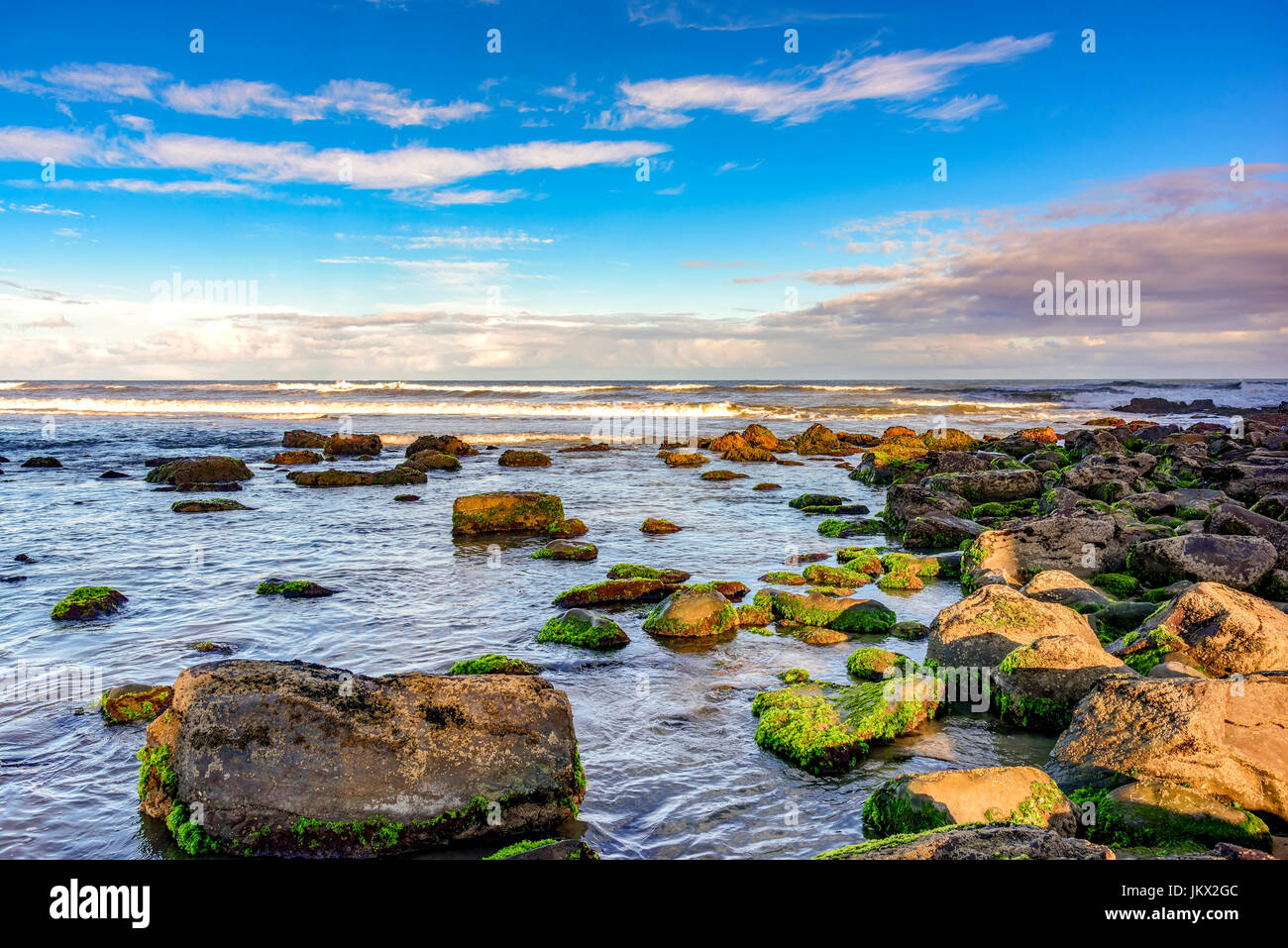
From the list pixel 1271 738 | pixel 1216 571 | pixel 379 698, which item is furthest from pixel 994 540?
pixel 379 698

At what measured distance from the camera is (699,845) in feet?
15.6

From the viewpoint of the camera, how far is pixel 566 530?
48.8 feet

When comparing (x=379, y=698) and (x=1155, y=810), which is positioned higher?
(x=379, y=698)

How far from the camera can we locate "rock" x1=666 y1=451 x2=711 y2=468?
2644 cm

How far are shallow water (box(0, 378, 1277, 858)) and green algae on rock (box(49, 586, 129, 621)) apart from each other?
235 millimetres

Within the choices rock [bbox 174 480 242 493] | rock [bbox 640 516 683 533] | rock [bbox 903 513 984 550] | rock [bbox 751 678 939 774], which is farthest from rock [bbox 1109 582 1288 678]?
rock [bbox 174 480 242 493]

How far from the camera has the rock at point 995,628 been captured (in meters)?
7.03

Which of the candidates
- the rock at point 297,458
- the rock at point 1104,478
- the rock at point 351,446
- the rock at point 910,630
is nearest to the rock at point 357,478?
the rock at point 297,458

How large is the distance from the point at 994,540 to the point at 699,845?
327 inches

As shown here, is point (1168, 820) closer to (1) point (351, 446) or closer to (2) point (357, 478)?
(2) point (357, 478)

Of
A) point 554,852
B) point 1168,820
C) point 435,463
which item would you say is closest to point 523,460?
point 435,463

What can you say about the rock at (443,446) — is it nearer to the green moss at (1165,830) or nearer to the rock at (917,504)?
the rock at (917,504)

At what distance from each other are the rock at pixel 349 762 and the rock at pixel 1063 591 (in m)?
6.39
